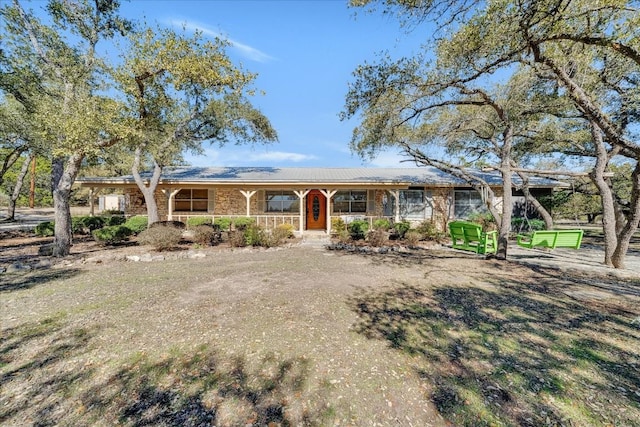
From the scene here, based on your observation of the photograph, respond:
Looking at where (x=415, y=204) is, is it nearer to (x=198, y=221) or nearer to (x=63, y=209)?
(x=198, y=221)

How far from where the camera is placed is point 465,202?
15312 mm

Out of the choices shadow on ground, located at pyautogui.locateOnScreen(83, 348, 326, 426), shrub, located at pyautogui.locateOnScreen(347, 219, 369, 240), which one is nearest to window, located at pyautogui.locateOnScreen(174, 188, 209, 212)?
shrub, located at pyautogui.locateOnScreen(347, 219, 369, 240)

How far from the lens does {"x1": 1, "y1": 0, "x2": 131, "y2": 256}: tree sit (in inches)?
318

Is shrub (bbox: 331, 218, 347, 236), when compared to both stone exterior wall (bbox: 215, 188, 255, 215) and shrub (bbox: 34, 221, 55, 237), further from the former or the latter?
shrub (bbox: 34, 221, 55, 237)

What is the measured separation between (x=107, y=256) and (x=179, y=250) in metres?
1.99

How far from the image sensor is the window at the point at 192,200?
15258mm

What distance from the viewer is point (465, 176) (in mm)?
12164

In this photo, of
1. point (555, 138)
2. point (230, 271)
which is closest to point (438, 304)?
point (230, 271)

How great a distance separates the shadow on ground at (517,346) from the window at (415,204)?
9323 millimetres

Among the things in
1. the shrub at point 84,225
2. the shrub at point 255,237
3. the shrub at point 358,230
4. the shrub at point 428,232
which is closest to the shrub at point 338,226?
the shrub at point 358,230

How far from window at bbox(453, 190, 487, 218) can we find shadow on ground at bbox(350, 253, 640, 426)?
9.39 m

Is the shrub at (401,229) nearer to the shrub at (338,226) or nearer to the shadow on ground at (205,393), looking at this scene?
the shrub at (338,226)

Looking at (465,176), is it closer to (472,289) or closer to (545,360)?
(472,289)

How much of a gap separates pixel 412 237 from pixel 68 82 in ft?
42.3
